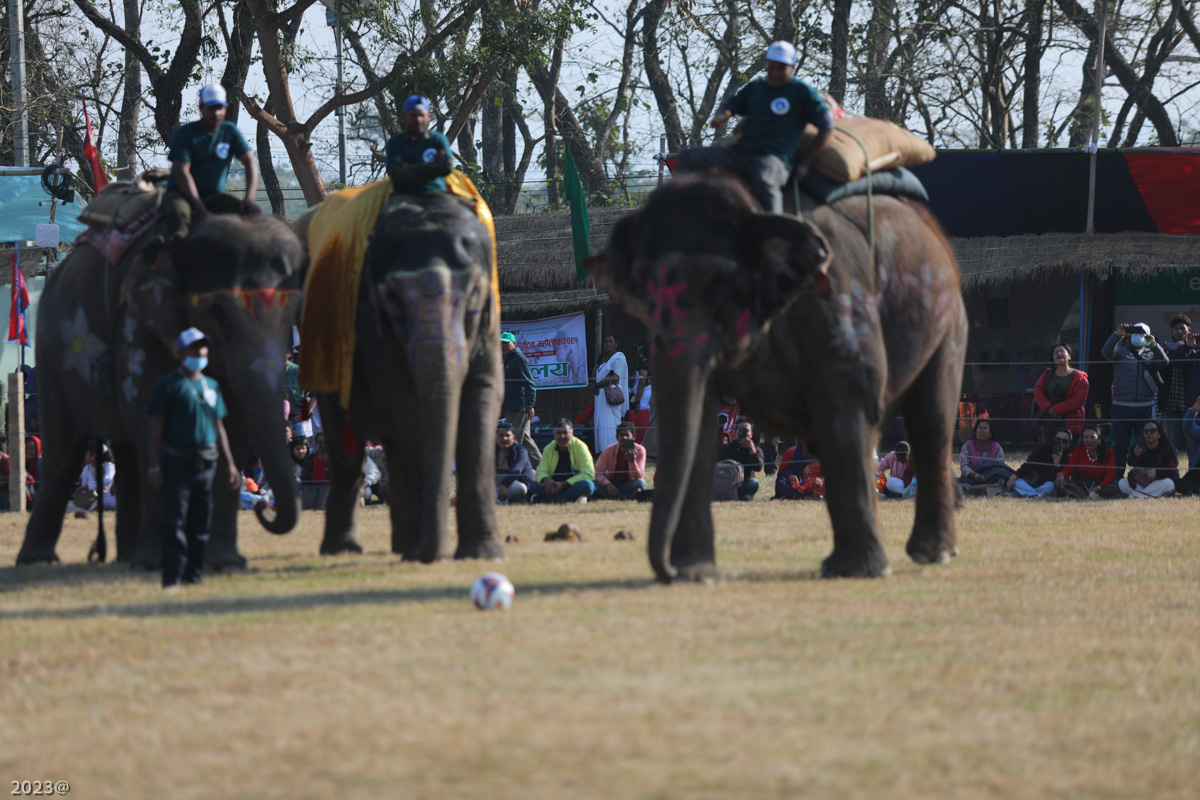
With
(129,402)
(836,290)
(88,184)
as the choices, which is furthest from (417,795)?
(88,184)

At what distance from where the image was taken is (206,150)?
10.4 metres

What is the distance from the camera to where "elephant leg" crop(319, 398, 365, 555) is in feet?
36.9

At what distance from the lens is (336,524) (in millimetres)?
11305

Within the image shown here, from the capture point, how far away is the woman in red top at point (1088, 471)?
17.0 meters

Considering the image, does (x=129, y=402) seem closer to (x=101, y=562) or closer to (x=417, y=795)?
(x=101, y=562)

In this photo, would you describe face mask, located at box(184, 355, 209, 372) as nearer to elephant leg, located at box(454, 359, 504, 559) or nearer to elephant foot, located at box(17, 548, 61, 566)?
elephant leg, located at box(454, 359, 504, 559)

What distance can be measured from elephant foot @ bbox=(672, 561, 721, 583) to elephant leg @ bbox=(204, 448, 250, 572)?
120 inches

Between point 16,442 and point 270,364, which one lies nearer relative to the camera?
point 270,364

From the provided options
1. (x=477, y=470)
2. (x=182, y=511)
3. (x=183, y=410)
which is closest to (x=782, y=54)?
(x=477, y=470)

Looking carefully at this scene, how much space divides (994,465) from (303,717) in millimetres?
13587

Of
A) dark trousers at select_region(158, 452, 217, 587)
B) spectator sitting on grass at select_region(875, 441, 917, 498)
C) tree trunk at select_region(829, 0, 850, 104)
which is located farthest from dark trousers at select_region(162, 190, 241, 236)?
tree trunk at select_region(829, 0, 850, 104)

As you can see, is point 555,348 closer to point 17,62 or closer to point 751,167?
point 17,62

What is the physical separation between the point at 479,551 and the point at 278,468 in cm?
141

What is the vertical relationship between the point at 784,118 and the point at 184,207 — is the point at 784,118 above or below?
above
